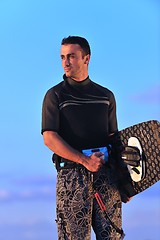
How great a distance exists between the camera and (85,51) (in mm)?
5234

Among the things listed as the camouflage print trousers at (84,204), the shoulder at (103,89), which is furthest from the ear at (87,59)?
the camouflage print trousers at (84,204)

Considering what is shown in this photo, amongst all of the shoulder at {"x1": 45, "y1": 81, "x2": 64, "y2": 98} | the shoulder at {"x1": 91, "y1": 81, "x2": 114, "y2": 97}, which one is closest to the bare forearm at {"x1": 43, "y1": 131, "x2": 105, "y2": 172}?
the shoulder at {"x1": 45, "y1": 81, "x2": 64, "y2": 98}

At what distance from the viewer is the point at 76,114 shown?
509 centimetres

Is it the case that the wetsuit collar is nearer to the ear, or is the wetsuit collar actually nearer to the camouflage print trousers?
the ear

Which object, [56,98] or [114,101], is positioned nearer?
[56,98]

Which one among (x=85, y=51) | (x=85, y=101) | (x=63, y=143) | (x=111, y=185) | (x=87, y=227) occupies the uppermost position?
(x=85, y=51)

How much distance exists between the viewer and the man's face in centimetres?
513

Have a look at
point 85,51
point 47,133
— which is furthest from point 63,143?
point 85,51

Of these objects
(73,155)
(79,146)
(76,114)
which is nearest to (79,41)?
(76,114)

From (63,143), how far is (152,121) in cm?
87

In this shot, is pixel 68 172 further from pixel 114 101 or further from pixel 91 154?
pixel 114 101

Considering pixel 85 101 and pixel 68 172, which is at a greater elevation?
pixel 85 101

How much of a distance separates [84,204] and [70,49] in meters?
1.42

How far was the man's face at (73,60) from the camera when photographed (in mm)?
5133
